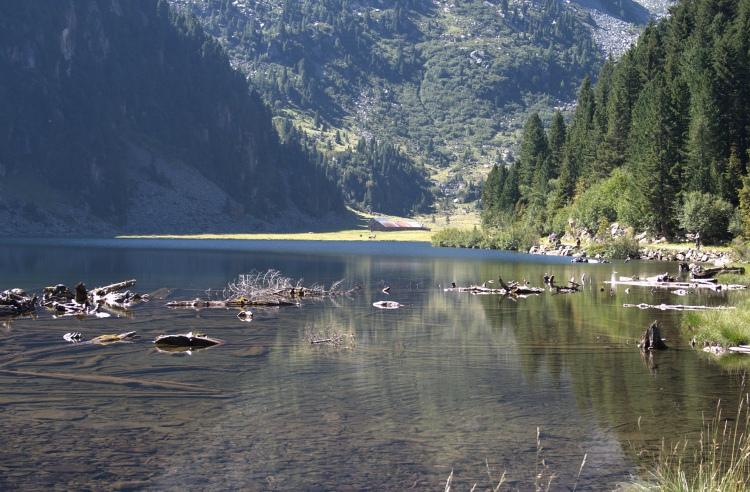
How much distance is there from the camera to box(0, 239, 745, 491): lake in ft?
64.2

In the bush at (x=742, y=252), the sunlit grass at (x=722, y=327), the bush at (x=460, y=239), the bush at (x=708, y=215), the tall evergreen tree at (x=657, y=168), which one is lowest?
the bush at (x=460, y=239)

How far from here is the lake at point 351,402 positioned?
19578mm

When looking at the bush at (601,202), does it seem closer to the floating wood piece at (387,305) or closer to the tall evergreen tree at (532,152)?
the tall evergreen tree at (532,152)

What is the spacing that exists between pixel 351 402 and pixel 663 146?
318 feet

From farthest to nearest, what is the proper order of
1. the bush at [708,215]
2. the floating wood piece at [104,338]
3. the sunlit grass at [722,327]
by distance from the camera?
the bush at [708,215], the floating wood piece at [104,338], the sunlit grass at [722,327]

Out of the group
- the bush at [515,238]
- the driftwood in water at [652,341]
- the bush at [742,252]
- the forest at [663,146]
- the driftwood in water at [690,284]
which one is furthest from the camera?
the bush at [515,238]

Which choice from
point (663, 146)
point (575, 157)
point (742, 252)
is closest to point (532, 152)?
point (575, 157)

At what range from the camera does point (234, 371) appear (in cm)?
3083

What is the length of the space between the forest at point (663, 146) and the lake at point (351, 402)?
61.3 m

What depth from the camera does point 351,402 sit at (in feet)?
85.0

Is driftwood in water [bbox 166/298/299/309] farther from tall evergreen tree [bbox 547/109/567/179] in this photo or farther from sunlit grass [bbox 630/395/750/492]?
tall evergreen tree [bbox 547/109/567/179]

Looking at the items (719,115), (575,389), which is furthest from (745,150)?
(575,389)

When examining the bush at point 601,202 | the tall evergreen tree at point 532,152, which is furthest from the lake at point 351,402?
the tall evergreen tree at point 532,152

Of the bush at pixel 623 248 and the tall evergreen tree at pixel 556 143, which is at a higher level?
the tall evergreen tree at pixel 556 143
